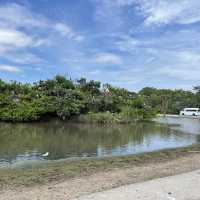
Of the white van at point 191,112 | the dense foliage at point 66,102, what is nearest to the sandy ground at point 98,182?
the dense foliage at point 66,102

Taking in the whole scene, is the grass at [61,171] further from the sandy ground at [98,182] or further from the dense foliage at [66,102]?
the dense foliage at [66,102]

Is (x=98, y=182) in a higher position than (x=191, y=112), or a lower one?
lower

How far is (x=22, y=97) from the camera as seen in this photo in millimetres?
39188

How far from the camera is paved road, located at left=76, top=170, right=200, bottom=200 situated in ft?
23.3

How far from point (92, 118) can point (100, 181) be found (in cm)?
3068

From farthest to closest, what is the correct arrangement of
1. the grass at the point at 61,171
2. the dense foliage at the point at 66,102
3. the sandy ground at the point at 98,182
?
the dense foliage at the point at 66,102, the grass at the point at 61,171, the sandy ground at the point at 98,182

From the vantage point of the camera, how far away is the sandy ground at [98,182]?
24.3ft

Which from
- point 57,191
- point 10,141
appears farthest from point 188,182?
point 10,141

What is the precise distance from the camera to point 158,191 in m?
7.67

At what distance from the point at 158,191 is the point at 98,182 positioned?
172 centimetres

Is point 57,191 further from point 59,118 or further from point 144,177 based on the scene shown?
point 59,118

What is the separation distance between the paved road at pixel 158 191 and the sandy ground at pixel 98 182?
467mm

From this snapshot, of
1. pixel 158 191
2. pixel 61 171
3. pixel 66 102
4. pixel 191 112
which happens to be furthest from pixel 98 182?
pixel 191 112

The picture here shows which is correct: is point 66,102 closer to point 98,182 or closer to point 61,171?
point 61,171
